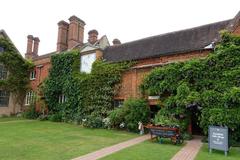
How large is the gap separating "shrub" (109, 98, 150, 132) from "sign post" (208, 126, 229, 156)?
20.9 ft

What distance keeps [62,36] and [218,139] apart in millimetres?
22745

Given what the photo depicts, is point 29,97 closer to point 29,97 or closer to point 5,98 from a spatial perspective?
point 29,97

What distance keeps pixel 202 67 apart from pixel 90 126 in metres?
9.61

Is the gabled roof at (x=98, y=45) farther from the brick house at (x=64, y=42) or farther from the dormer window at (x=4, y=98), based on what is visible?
the dormer window at (x=4, y=98)

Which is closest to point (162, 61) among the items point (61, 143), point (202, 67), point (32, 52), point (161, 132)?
point (202, 67)

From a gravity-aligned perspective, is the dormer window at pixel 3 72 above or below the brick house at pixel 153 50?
below

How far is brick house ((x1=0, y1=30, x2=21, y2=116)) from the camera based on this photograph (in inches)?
1095

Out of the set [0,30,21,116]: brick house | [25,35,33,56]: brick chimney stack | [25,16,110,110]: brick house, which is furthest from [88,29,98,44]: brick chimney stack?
[25,35,33,56]: brick chimney stack

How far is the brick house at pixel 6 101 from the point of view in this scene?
27812 mm

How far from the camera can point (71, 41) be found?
2794 centimetres

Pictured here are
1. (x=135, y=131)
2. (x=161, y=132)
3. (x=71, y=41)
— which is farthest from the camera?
(x=71, y=41)

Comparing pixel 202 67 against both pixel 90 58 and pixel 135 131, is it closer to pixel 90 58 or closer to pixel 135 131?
pixel 135 131

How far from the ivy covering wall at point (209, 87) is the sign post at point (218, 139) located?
2.19m

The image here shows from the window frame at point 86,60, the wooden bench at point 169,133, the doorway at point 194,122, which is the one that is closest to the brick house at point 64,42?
the window frame at point 86,60
